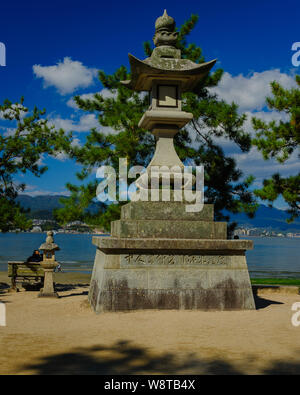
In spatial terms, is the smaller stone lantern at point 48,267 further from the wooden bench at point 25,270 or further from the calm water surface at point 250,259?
the calm water surface at point 250,259

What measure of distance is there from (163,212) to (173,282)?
146cm

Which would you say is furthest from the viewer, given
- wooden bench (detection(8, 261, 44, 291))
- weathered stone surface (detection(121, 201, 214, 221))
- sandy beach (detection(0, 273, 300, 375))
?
wooden bench (detection(8, 261, 44, 291))

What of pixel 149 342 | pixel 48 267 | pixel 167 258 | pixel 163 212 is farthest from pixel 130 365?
pixel 48 267

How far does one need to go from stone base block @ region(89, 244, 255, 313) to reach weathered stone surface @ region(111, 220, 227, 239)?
471 millimetres

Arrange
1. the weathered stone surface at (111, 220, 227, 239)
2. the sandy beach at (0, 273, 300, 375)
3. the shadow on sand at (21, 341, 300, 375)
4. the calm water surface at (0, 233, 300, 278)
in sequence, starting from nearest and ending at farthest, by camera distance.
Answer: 1. the shadow on sand at (21, 341, 300, 375)
2. the sandy beach at (0, 273, 300, 375)
3. the weathered stone surface at (111, 220, 227, 239)
4. the calm water surface at (0, 233, 300, 278)

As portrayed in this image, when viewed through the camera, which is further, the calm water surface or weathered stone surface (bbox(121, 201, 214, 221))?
the calm water surface

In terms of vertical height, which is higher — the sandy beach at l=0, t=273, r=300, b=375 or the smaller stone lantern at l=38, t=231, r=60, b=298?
the smaller stone lantern at l=38, t=231, r=60, b=298

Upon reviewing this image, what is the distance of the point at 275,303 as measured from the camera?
31.1 ft

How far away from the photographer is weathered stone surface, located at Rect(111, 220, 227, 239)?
26.3 feet

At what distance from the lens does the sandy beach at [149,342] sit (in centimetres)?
443

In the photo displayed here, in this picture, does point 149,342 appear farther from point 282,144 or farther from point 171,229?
point 282,144

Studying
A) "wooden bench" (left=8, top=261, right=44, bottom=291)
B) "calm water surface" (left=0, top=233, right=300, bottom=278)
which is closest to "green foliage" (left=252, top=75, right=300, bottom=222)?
"wooden bench" (left=8, top=261, right=44, bottom=291)

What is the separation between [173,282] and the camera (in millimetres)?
7645

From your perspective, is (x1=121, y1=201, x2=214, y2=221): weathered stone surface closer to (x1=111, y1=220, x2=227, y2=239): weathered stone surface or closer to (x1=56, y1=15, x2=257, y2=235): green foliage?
(x1=111, y1=220, x2=227, y2=239): weathered stone surface
